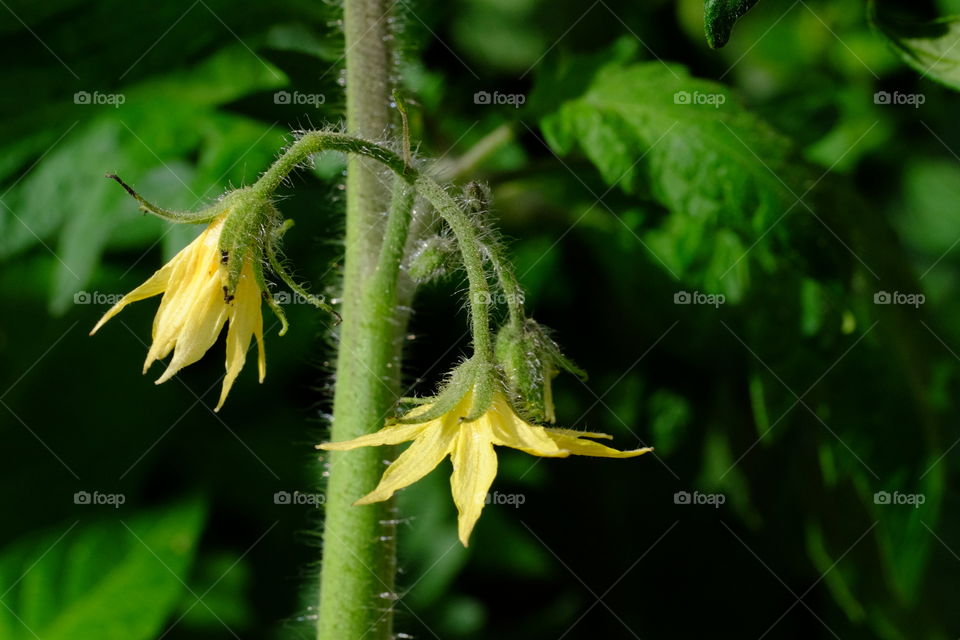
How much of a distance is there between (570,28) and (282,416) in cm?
151

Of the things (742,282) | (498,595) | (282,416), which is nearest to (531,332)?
(742,282)

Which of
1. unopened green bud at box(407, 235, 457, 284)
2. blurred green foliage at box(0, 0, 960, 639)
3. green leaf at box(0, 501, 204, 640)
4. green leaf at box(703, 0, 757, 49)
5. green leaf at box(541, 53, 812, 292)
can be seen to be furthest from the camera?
green leaf at box(0, 501, 204, 640)

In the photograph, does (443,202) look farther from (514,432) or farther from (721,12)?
(721,12)

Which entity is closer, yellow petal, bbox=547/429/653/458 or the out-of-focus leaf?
yellow petal, bbox=547/429/653/458

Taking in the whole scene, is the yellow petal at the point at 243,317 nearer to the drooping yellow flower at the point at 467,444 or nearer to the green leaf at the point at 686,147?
the drooping yellow flower at the point at 467,444

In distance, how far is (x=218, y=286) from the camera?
159 cm

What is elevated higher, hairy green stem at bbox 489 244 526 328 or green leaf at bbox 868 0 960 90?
green leaf at bbox 868 0 960 90

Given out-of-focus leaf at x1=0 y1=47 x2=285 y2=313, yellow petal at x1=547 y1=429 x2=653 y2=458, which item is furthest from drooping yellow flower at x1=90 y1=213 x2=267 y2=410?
out-of-focus leaf at x1=0 y1=47 x2=285 y2=313

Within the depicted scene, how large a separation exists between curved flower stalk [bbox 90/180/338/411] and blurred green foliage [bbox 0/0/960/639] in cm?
50

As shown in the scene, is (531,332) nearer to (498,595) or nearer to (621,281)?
(621,281)

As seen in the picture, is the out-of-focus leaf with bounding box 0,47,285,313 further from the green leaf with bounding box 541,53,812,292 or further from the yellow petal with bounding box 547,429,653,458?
the yellow petal with bounding box 547,429,653,458

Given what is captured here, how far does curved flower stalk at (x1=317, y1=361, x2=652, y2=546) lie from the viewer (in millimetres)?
1510

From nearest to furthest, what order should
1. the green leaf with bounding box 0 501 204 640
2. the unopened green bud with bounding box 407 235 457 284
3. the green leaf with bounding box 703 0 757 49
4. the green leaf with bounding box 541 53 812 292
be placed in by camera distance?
the green leaf with bounding box 703 0 757 49, the unopened green bud with bounding box 407 235 457 284, the green leaf with bounding box 541 53 812 292, the green leaf with bounding box 0 501 204 640

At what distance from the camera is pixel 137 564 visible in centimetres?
248
